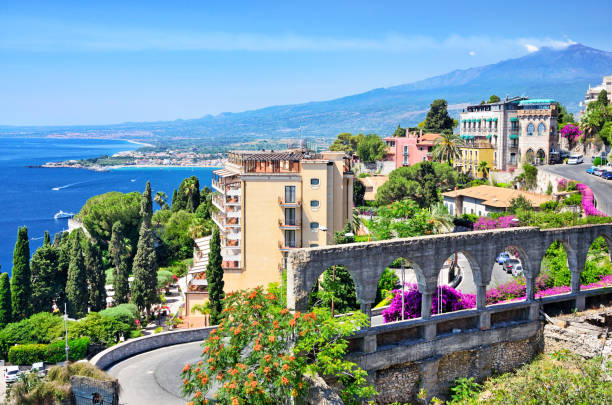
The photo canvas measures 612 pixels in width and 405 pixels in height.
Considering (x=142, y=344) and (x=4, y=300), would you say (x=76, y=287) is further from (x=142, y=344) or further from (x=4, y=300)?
(x=142, y=344)

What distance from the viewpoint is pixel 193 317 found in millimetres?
38719

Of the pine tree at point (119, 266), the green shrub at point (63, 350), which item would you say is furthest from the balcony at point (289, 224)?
the green shrub at point (63, 350)

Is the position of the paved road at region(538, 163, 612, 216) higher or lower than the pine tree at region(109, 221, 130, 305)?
higher

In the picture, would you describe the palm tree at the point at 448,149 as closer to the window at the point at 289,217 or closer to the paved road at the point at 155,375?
the window at the point at 289,217

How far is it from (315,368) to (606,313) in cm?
1567

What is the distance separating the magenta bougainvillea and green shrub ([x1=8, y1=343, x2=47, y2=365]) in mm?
62651

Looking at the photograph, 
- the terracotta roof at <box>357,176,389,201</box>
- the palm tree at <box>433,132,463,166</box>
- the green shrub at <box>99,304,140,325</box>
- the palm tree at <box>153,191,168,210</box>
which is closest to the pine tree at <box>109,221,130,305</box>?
the green shrub at <box>99,304,140,325</box>

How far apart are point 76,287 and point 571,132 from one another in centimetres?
5866

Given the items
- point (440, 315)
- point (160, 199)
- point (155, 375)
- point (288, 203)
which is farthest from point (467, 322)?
point (160, 199)

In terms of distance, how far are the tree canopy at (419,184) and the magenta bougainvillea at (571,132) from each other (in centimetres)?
1474

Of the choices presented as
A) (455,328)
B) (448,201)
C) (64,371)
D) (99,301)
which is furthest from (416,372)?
(448,201)

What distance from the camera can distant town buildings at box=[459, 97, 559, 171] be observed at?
2672 inches

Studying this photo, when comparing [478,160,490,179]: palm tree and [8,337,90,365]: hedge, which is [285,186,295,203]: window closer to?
[8,337,90,365]: hedge

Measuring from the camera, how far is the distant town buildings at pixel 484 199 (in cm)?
5047
